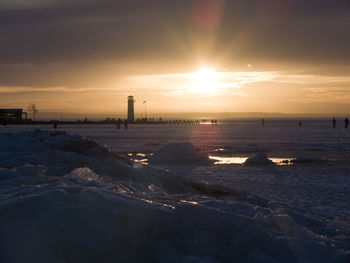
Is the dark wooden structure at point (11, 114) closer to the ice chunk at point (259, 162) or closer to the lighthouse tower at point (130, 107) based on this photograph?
the lighthouse tower at point (130, 107)

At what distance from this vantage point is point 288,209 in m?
6.09

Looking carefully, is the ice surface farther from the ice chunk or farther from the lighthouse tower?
the lighthouse tower

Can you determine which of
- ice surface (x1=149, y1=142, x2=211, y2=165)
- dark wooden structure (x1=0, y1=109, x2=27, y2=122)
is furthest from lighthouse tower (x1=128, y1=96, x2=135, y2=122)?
ice surface (x1=149, y1=142, x2=211, y2=165)

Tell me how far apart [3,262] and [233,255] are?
2.12 m

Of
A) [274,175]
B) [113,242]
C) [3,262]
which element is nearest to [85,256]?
[113,242]

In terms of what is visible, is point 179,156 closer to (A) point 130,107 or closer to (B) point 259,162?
(B) point 259,162

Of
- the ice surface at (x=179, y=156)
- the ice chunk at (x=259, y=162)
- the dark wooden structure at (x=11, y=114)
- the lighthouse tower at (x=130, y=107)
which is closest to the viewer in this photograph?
the ice chunk at (x=259, y=162)

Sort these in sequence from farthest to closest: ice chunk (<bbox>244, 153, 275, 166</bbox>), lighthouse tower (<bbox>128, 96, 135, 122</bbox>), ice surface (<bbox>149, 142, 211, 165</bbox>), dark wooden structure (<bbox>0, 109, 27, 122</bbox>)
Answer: lighthouse tower (<bbox>128, 96, 135, 122</bbox>), dark wooden structure (<bbox>0, 109, 27, 122</bbox>), ice surface (<bbox>149, 142, 211, 165</bbox>), ice chunk (<bbox>244, 153, 275, 166</bbox>)

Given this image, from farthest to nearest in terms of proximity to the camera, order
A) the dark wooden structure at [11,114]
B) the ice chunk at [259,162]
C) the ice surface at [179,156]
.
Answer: the dark wooden structure at [11,114]
the ice surface at [179,156]
the ice chunk at [259,162]

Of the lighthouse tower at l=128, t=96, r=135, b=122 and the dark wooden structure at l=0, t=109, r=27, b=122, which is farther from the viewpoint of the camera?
the lighthouse tower at l=128, t=96, r=135, b=122

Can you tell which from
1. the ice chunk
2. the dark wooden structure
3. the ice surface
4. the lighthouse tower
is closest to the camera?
the ice chunk

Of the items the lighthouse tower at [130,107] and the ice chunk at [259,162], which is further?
the lighthouse tower at [130,107]

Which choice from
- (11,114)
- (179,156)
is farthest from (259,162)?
(11,114)

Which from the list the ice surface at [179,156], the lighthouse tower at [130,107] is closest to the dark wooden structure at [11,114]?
the lighthouse tower at [130,107]
